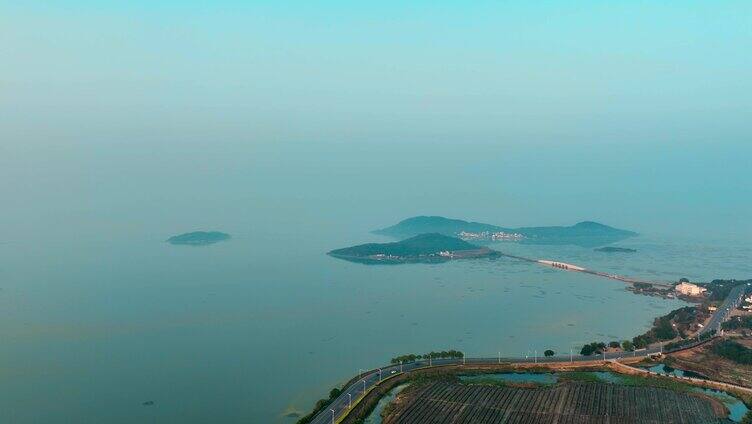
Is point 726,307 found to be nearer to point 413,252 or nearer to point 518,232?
point 413,252

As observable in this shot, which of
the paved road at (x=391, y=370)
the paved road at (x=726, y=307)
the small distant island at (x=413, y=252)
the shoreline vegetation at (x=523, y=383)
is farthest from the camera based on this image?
the small distant island at (x=413, y=252)

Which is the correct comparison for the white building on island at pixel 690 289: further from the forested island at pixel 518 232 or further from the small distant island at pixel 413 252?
the forested island at pixel 518 232

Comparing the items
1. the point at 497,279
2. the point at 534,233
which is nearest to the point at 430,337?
the point at 497,279

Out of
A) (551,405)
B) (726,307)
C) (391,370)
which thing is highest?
(726,307)

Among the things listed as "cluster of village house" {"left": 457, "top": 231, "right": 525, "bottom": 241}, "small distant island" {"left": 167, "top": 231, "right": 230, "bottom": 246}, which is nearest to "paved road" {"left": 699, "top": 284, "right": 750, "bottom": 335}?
"cluster of village house" {"left": 457, "top": 231, "right": 525, "bottom": 241}

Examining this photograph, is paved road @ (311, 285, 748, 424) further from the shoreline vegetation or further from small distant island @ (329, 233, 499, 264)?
small distant island @ (329, 233, 499, 264)

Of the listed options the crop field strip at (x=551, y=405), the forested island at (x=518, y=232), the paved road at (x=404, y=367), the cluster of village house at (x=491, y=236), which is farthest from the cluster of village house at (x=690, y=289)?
the cluster of village house at (x=491, y=236)

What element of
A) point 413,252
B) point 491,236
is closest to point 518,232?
point 491,236
